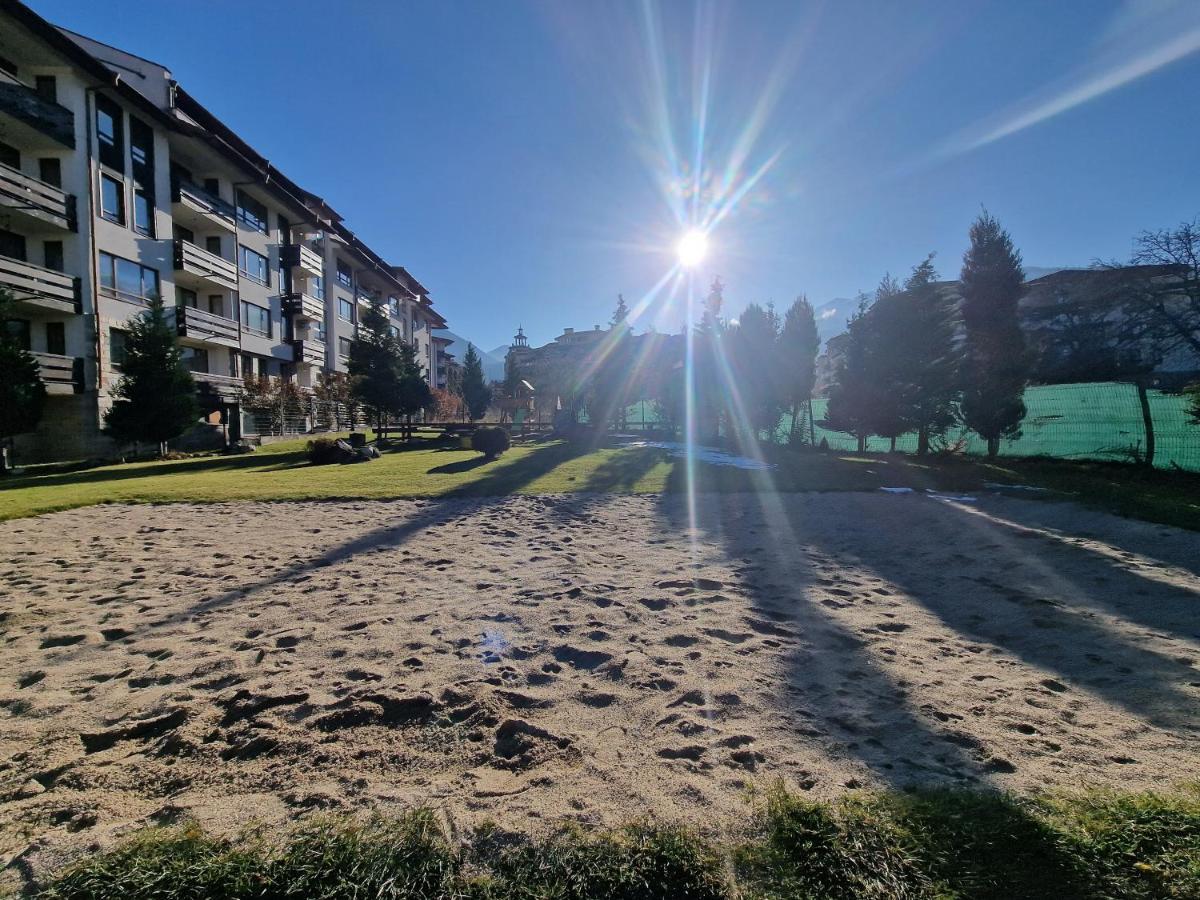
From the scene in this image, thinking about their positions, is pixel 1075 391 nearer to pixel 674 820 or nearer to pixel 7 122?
pixel 674 820

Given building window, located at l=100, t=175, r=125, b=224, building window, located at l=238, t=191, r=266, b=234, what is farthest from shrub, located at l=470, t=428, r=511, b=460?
building window, located at l=238, t=191, r=266, b=234

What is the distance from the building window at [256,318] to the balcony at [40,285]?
371 inches

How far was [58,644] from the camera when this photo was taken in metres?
3.88

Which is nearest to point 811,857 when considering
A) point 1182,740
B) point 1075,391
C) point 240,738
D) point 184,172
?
point 1182,740

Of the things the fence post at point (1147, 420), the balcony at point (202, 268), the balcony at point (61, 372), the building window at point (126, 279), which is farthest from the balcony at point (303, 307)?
the fence post at point (1147, 420)

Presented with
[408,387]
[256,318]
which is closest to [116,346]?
[256,318]

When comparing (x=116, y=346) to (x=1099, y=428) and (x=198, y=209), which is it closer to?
(x=198, y=209)

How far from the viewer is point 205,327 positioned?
25703mm

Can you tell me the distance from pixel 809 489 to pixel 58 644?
11.8 m

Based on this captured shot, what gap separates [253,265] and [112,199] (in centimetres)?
890

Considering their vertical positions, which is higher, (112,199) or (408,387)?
(112,199)

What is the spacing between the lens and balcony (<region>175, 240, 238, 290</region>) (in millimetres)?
24381

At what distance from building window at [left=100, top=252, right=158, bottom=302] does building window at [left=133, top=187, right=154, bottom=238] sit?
1.67 meters

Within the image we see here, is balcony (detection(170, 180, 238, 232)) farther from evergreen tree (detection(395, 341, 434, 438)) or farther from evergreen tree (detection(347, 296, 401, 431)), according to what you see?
evergreen tree (detection(395, 341, 434, 438))
